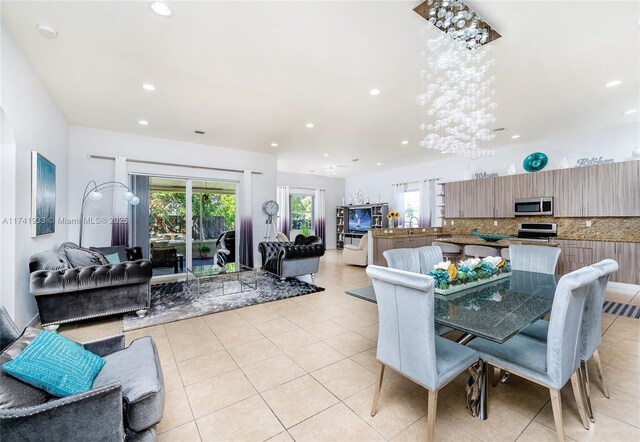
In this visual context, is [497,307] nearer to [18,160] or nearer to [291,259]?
[291,259]

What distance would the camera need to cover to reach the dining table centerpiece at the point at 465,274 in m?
2.10

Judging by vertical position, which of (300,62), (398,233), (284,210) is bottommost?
(398,233)

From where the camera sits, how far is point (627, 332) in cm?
301

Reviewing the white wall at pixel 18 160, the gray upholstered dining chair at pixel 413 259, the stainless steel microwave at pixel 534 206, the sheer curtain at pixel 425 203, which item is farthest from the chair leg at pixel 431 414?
the sheer curtain at pixel 425 203

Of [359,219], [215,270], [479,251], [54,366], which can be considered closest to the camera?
[54,366]

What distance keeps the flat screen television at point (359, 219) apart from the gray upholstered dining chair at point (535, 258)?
20.6 ft

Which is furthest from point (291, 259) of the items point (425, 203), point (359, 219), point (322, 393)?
point (359, 219)

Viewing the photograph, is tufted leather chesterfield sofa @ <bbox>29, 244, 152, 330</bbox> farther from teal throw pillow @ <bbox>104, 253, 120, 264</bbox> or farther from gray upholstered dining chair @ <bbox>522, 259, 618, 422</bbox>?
gray upholstered dining chair @ <bbox>522, 259, 618, 422</bbox>

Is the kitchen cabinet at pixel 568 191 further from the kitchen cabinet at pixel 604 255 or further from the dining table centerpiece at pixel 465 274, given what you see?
the dining table centerpiece at pixel 465 274

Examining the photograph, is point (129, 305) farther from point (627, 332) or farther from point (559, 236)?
point (559, 236)

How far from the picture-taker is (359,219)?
32.3 ft

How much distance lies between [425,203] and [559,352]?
22.7 ft

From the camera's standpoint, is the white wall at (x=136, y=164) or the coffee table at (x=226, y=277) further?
the white wall at (x=136, y=164)

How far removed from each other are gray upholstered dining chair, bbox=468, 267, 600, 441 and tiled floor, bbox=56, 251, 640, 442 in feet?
1.07
